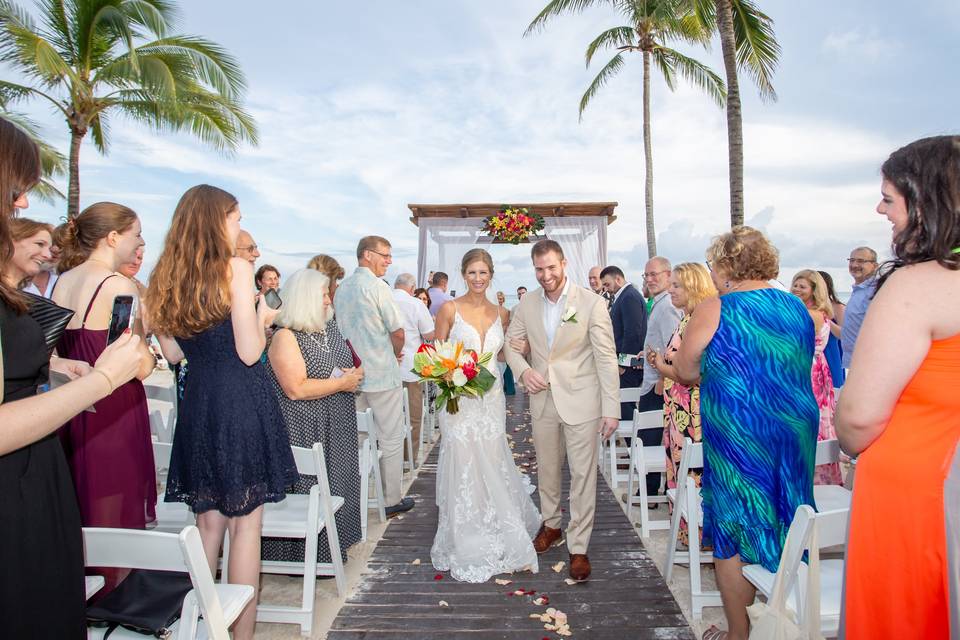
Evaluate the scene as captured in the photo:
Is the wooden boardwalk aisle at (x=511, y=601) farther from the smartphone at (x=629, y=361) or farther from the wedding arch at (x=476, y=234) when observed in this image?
the wedding arch at (x=476, y=234)

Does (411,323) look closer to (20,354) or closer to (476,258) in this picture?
(476,258)

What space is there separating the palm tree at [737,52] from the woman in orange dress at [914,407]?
760cm

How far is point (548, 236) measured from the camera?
14.0 metres

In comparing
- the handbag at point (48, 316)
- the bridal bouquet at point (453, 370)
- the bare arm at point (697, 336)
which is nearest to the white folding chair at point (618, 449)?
the bridal bouquet at point (453, 370)

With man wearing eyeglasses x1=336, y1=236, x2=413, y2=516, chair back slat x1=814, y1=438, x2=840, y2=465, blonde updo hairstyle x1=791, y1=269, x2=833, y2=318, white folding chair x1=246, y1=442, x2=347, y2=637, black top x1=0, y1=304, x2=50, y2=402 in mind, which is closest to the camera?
black top x1=0, y1=304, x2=50, y2=402

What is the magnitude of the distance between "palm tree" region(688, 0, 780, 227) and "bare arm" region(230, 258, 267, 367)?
26.0 feet

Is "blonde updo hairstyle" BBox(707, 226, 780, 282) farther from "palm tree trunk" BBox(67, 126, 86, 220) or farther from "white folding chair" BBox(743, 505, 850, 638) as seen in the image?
"palm tree trunk" BBox(67, 126, 86, 220)

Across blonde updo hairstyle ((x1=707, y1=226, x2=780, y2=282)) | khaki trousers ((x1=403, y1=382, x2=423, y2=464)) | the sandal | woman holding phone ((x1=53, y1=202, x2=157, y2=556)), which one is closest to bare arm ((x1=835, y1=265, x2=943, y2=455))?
blonde updo hairstyle ((x1=707, y1=226, x2=780, y2=282))

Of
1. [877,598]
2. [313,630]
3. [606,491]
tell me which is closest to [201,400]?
[313,630]

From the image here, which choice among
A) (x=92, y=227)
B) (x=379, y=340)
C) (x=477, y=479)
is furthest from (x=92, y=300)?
(x=477, y=479)

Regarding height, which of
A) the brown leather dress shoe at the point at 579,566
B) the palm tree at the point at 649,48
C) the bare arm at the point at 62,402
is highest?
the palm tree at the point at 649,48

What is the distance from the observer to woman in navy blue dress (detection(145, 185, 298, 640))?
8.60 ft

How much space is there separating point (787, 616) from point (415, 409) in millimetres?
5673

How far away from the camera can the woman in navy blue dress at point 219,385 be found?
2.62 meters
